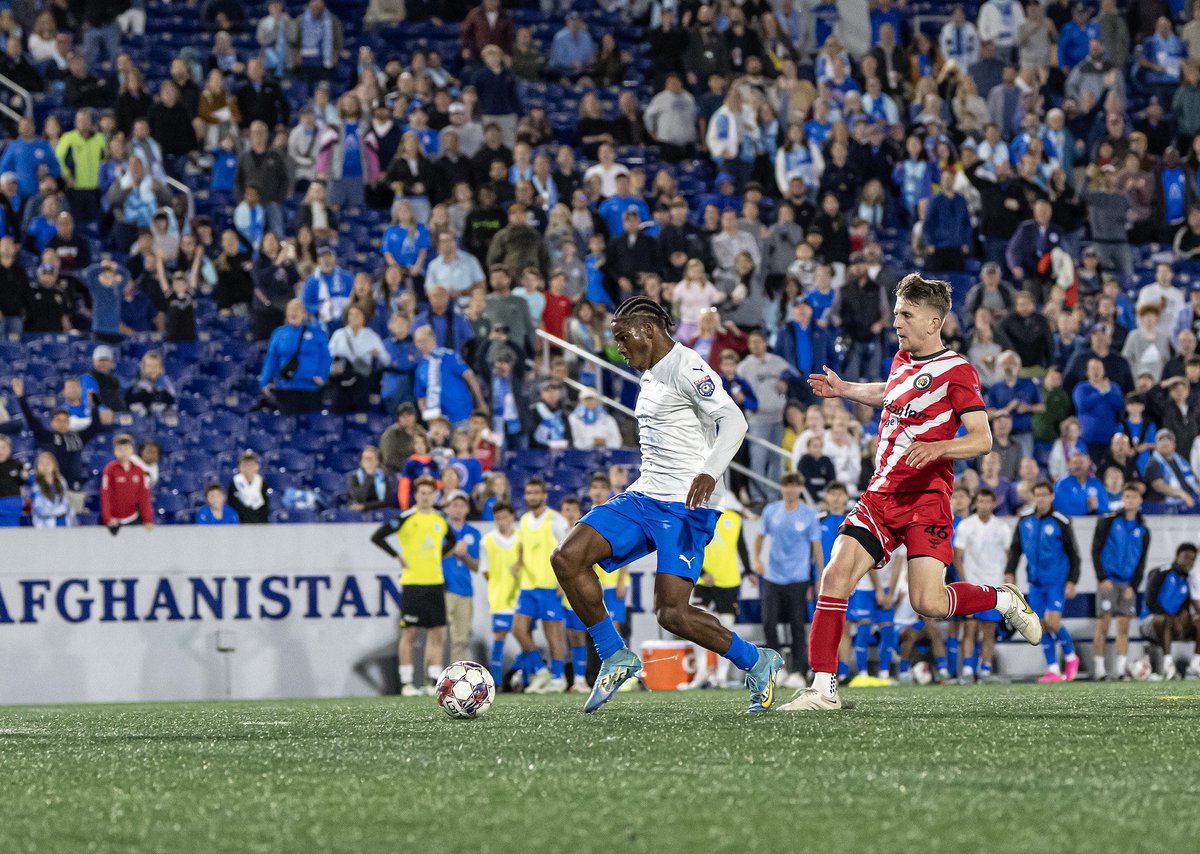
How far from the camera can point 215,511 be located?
17750 mm

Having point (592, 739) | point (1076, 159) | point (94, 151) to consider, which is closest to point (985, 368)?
point (1076, 159)

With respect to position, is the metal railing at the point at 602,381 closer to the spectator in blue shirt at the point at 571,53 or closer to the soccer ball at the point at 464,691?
the spectator in blue shirt at the point at 571,53

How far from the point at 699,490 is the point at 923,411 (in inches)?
46.7

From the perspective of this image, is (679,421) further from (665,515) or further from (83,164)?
(83,164)

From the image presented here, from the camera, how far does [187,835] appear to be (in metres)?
5.28

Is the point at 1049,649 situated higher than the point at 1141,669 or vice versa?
the point at 1049,649

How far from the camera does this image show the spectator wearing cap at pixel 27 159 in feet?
72.0

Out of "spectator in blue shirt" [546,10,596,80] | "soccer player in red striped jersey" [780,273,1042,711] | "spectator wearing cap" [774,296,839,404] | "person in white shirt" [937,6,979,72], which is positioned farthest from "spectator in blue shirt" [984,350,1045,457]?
"soccer player in red striped jersey" [780,273,1042,711]

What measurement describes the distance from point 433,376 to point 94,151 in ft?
19.7

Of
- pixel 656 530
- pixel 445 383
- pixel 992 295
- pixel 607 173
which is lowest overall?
pixel 656 530

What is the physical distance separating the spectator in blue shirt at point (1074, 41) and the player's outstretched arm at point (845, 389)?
18.2 metres

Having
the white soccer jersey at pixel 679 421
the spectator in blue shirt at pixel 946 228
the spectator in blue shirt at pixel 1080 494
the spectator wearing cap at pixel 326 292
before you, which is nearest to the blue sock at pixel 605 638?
the white soccer jersey at pixel 679 421

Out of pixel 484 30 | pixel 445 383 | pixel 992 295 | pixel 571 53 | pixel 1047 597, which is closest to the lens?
pixel 1047 597

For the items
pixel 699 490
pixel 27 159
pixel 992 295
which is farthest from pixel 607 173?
pixel 699 490
